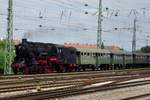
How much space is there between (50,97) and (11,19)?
19560 millimetres

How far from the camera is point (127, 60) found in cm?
6219

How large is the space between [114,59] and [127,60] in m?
5.23

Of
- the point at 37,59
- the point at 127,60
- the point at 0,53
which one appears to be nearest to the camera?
the point at 37,59

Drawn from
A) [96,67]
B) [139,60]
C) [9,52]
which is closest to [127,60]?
[139,60]

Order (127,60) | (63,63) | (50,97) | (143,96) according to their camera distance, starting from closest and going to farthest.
Result: (50,97) → (143,96) → (63,63) → (127,60)

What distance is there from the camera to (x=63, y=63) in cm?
4297

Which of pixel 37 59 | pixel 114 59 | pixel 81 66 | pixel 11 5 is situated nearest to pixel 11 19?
pixel 11 5

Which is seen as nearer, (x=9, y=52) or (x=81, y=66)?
(x=9, y=52)

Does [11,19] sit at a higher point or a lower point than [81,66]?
higher

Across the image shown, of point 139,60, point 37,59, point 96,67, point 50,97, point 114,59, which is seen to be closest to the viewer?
point 50,97

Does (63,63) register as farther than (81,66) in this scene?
No

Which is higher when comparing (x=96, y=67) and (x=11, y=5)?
(x=11, y=5)

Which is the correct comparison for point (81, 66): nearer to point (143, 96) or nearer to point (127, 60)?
point (127, 60)

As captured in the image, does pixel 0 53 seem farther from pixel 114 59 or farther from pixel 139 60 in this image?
pixel 139 60
